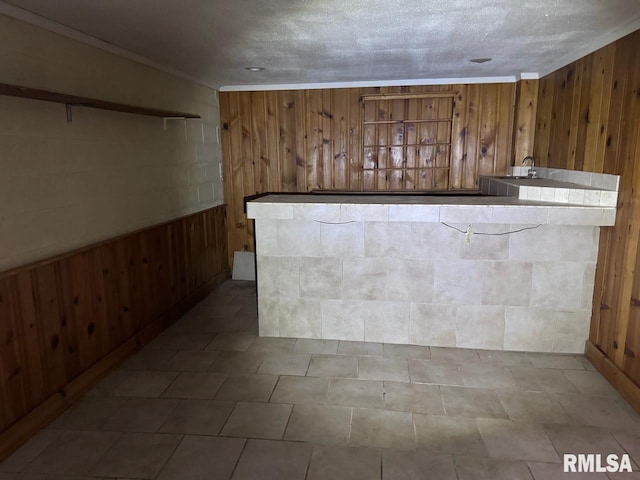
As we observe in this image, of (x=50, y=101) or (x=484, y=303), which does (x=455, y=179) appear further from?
(x=50, y=101)

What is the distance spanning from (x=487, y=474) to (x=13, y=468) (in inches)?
81.8

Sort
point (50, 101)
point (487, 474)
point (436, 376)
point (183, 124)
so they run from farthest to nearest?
point (183, 124) < point (436, 376) < point (50, 101) < point (487, 474)

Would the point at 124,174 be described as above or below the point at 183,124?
below

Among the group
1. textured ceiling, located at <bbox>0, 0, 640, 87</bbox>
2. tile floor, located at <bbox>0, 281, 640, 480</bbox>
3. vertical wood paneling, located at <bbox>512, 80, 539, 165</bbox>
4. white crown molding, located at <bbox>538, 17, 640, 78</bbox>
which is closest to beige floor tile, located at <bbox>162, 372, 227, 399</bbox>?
tile floor, located at <bbox>0, 281, 640, 480</bbox>

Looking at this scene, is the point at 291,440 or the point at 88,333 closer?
the point at 291,440

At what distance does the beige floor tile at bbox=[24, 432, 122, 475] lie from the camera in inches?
77.7

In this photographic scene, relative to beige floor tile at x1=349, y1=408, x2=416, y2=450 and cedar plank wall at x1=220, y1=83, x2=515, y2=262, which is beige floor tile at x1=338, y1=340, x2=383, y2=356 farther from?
cedar plank wall at x1=220, y1=83, x2=515, y2=262

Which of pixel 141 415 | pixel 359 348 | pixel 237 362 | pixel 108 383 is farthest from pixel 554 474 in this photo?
pixel 108 383

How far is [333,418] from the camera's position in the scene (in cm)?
233

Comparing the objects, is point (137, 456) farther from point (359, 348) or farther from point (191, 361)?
point (359, 348)

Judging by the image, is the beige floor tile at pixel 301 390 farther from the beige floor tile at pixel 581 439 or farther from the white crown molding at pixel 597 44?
the white crown molding at pixel 597 44

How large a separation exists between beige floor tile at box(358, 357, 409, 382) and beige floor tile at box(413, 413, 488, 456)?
0.43 m

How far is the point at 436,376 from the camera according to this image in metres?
2.77

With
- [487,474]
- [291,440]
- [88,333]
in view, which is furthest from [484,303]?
[88,333]
